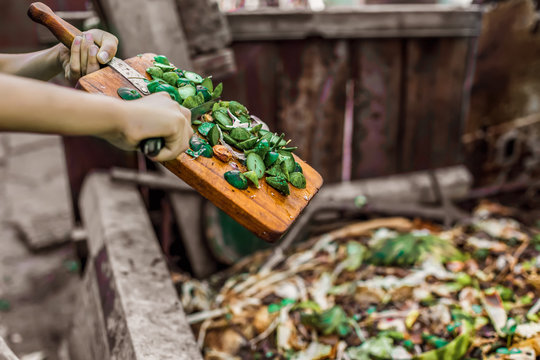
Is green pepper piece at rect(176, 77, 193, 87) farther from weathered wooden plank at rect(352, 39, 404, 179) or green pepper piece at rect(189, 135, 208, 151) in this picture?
weathered wooden plank at rect(352, 39, 404, 179)

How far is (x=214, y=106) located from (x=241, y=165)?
0.22m

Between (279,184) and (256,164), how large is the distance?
3.2 inches

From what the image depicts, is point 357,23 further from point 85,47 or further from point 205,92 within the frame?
point 85,47

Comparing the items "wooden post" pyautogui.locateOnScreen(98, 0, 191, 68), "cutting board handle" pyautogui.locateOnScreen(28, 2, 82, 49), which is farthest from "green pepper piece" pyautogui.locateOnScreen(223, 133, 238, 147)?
"wooden post" pyautogui.locateOnScreen(98, 0, 191, 68)

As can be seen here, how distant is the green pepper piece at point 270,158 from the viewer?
118 cm

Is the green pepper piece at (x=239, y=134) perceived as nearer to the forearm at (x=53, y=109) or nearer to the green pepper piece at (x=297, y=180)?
the green pepper piece at (x=297, y=180)

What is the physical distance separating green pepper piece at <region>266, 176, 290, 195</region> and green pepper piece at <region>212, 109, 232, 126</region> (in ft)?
0.68

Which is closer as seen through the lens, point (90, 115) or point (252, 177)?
point (90, 115)

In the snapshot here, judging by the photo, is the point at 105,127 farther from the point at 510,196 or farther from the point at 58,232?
the point at 510,196

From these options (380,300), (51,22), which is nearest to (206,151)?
(51,22)

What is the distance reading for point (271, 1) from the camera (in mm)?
3520

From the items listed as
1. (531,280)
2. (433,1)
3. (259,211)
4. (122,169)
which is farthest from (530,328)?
(433,1)

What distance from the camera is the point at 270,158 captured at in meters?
1.18

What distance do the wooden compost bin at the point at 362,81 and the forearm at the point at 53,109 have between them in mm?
1767
